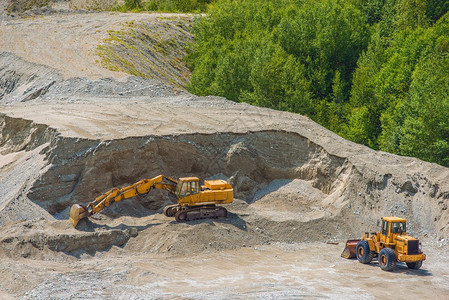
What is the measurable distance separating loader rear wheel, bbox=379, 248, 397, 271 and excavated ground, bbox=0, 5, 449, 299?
0.37 meters

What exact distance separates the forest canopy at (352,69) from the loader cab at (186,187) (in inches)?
587

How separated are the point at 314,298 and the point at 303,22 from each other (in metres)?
33.9

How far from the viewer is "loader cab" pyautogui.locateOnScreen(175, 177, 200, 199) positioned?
23.0m

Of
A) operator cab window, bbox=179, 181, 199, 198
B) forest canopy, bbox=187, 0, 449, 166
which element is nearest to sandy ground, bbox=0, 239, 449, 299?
operator cab window, bbox=179, 181, 199, 198

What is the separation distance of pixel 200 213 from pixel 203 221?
395 millimetres

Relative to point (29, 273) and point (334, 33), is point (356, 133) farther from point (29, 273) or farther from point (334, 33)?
point (29, 273)

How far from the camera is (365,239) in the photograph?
830 inches

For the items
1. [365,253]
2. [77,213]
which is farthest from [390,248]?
[77,213]

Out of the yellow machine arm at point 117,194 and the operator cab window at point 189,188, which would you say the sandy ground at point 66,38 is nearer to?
the yellow machine arm at point 117,194

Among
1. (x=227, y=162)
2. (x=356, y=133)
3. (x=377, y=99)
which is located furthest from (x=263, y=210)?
(x=377, y=99)

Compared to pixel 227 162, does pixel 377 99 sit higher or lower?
higher

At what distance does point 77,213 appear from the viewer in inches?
855

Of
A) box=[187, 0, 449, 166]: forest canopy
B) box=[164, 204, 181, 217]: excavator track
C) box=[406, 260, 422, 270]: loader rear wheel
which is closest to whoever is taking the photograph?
box=[406, 260, 422, 270]: loader rear wheel

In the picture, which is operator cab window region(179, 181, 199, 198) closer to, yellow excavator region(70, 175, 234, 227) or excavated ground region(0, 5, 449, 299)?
yellow excavator region(70, 175, 234, 227)
